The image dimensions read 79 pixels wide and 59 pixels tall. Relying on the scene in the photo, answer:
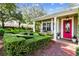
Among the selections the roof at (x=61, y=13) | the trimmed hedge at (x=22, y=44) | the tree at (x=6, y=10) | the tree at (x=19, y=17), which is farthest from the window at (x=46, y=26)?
the tree at (x=6, y=10)

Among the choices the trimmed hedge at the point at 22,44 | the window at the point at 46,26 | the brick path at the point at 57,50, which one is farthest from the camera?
the window at the point at 46,26

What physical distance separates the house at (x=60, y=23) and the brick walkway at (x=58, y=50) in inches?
10.3

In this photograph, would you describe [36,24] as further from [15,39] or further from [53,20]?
[15,39]

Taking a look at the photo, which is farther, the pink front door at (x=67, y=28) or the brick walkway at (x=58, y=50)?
the pink front door at (x=67, y=28)

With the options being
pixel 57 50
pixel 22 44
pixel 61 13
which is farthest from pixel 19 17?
pixel 57 50

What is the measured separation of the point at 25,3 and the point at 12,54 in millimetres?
1252

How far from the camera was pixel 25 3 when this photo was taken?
4.22 metres

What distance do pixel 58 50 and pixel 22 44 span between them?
899mm

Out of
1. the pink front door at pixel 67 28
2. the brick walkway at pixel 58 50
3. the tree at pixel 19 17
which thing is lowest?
the brick walkway at pixel 58 50

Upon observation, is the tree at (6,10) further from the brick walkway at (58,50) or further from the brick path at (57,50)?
the brick walkway at (58,50)

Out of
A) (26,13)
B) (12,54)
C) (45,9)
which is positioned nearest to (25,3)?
Answer: (26,13)

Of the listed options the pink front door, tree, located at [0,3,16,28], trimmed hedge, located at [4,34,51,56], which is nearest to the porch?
the pink front door

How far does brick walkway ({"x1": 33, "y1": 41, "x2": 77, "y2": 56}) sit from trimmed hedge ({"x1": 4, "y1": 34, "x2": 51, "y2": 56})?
0.40ft

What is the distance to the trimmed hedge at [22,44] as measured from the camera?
155 inches
